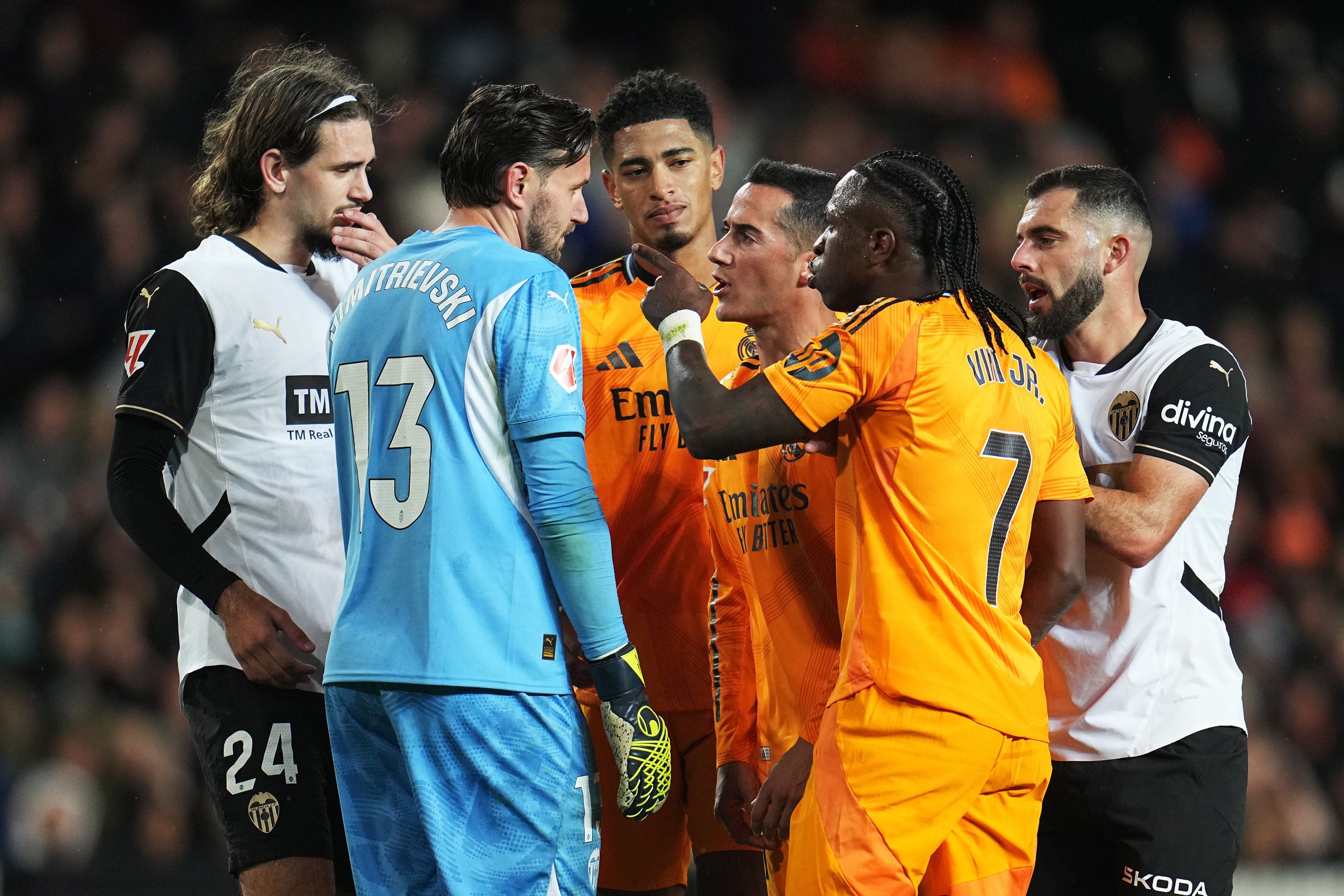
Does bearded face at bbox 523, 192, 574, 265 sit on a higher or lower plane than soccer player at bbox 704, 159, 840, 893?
higher

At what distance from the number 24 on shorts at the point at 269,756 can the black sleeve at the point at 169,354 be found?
2.63 feet

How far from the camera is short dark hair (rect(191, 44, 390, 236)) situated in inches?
153

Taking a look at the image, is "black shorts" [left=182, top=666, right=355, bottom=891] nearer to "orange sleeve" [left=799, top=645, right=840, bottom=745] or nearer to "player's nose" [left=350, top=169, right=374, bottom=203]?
"orange sleeve" [left=799, top=645, right=840, bottom=745]

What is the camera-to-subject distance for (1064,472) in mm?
3389

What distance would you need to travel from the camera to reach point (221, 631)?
141 inches

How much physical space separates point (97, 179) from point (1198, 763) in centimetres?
788


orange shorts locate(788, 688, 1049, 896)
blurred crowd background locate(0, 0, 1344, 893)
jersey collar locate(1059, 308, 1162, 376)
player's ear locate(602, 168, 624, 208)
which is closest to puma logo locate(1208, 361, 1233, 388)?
jersey collar locate(1059, 308, 1162, 376)

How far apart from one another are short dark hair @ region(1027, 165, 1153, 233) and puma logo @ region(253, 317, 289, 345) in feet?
7.39

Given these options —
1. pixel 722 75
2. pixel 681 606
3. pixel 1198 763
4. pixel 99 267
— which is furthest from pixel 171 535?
pixel 722 75

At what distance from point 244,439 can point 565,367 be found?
1.09 m

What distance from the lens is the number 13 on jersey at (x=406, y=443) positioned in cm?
298

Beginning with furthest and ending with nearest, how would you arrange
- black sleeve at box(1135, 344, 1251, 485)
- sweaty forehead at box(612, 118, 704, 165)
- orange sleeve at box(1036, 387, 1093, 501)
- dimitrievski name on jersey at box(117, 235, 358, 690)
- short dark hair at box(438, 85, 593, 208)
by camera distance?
1. sweaty forehead at box(612, 118, 704, 165)
2. black sleeve at box(1135, 344, 1251, 485)
3. dimitrievski name on jersey at box(117, 235, 358, 690)
4. orange sleeve at box(1036, 387, 1093, 501)
5. short dark hair at box(438, 85, 593, 208)

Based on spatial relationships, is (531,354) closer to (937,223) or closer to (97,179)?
(937,223)

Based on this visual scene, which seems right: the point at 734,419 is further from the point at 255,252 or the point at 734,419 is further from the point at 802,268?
the point at 255,252
